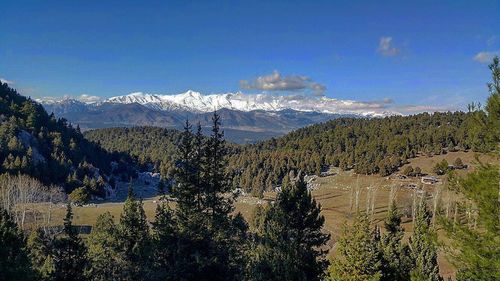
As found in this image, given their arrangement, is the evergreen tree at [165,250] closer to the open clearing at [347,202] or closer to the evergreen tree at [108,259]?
the evergreen tree at [108,259]

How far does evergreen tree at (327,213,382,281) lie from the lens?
19969 mm

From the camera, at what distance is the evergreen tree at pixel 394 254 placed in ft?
88.3

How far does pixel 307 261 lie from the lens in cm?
2809

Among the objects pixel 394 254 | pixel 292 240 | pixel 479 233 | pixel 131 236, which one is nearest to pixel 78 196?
pixel 131 236

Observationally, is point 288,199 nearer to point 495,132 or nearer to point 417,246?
point 417,246

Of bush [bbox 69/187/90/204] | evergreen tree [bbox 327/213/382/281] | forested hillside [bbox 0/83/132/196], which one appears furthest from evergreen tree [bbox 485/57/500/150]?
forested hillside [bbox 0/83/132/196]

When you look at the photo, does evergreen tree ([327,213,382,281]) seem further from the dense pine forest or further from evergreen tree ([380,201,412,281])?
evergreen tree ([380,201,412,281])

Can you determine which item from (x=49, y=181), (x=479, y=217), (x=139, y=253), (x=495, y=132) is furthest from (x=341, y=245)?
(x=49, y=181)

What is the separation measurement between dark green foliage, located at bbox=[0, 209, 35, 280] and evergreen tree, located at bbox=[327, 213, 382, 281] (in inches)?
722

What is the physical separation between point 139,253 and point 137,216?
362 cm

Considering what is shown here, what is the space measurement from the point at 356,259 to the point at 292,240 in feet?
32.8

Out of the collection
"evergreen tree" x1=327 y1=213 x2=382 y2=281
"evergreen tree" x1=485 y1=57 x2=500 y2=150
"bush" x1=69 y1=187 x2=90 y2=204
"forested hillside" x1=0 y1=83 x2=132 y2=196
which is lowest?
"bush" x1=69 y1=187 x2=90 y2=204

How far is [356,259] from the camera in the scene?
2008 cm

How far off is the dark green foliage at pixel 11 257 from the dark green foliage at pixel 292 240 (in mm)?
14409
